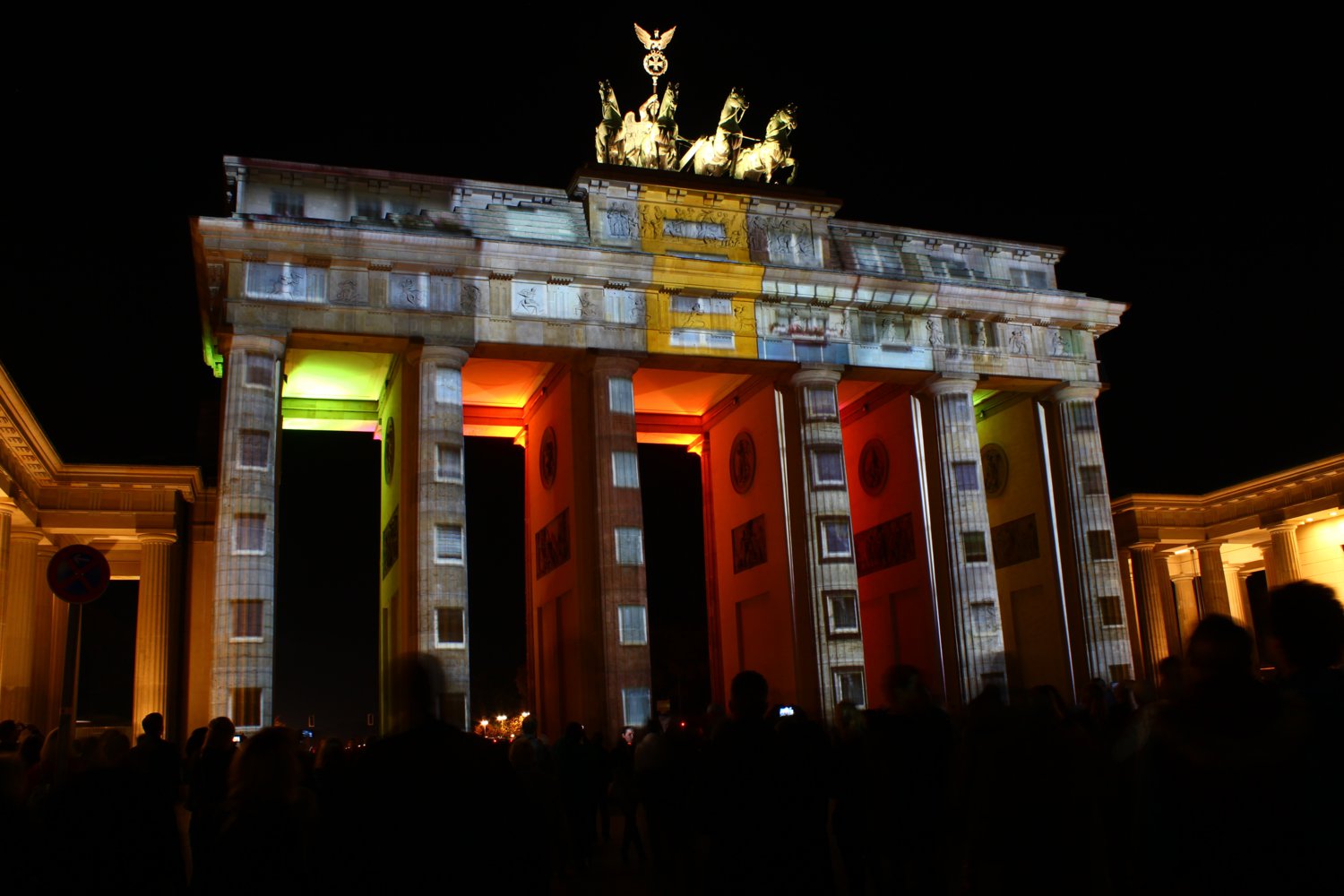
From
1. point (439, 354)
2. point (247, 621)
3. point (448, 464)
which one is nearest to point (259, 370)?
point (439, 354)

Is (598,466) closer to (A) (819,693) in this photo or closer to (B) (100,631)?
(A) (819,693)

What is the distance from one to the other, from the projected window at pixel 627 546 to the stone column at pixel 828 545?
452cm

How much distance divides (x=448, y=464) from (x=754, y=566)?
9.73 metres

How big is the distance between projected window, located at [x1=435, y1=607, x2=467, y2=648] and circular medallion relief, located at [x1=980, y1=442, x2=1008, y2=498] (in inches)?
652

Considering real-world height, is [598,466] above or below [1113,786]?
above

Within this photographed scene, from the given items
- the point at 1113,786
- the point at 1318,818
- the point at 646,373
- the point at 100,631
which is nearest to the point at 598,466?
the point at 646,373

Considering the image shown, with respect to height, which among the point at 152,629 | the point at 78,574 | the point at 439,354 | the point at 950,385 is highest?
the point at 439,354

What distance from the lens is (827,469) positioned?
28500 millimetres

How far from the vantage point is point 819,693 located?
1075 inches

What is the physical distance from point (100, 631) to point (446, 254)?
42.3 m

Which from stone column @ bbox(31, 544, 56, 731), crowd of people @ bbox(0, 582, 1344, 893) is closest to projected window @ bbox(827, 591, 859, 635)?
crowd of people @ bbox(0, 582, 1344, 893)

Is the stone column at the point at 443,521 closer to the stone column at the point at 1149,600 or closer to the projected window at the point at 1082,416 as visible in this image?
the projected window at the point at 1082,416

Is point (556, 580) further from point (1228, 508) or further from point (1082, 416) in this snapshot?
point (1228, 508)

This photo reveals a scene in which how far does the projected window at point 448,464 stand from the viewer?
25500 mm
